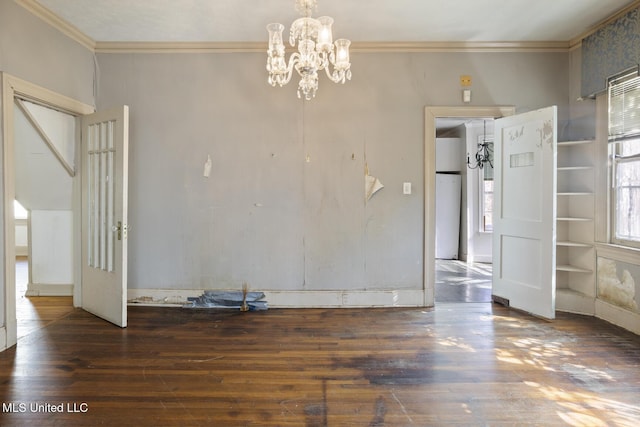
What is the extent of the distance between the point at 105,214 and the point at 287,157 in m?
1.92

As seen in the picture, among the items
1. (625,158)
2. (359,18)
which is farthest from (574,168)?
(359,18)

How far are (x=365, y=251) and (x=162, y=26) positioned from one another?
310cm

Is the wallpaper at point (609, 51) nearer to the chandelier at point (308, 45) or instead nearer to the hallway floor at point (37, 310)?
the chandelier at point (308, 45)

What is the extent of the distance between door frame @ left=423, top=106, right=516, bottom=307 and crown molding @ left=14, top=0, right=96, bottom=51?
12.1ft

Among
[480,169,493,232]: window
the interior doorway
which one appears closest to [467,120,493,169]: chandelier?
the interior doorway

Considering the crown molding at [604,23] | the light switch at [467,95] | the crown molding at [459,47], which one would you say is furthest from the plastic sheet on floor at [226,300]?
the crown molding at [604,23]

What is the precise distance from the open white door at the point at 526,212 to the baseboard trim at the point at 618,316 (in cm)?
57

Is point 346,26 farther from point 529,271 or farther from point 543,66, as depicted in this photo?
point 529,271

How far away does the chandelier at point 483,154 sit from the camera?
267 inches

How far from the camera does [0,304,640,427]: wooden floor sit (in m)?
2.06

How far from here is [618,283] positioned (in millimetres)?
3514

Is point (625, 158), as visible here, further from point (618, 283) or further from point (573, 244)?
point (618, 283)

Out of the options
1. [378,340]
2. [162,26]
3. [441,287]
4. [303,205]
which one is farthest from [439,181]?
[162,26]

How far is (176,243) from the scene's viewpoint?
4086 millimetres
